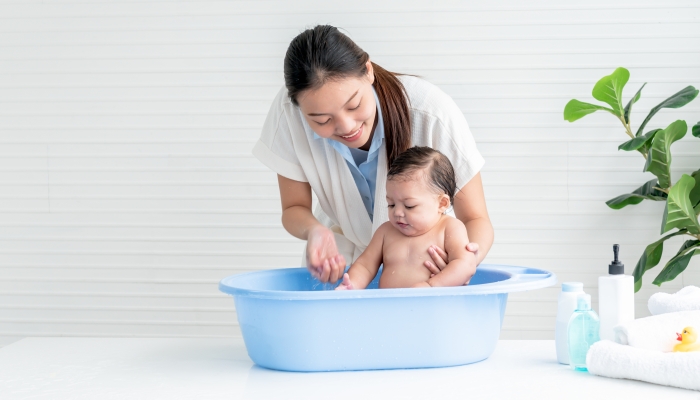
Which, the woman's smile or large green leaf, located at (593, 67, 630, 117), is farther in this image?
large green leaf, located at (593, 67, 630, 117)

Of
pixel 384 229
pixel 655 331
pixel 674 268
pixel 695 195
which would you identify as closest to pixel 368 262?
pixel 384 229

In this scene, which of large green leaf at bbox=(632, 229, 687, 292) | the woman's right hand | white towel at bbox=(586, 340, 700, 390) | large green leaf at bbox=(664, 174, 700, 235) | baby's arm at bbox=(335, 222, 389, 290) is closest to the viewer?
white towel at bbox=(586, 340, 700, 390)

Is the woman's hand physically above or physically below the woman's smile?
below

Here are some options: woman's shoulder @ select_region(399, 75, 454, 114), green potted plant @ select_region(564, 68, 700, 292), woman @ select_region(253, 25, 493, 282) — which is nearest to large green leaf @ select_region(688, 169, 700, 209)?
green potted plant @ select_region(564, 68, 700, 292)

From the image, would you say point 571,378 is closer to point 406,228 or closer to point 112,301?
point 406,228

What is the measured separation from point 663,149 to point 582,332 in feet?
5.27

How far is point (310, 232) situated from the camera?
1567 millimetres

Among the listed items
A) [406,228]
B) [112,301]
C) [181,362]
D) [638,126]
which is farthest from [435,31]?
[181,362]

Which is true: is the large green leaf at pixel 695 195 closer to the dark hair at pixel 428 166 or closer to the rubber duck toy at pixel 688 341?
the dark hair at pixel 428 166

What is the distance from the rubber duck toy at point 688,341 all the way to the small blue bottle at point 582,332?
0.14 m

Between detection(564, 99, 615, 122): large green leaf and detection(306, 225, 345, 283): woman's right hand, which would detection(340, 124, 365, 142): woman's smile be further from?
detection(564, 99, 615, 122): large green leaf

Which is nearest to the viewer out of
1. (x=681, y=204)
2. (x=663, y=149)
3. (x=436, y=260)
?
(x=436, y=260)

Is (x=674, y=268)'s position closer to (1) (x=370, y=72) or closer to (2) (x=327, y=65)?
(1) (x=370, y=72)

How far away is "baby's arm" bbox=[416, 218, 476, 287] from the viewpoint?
5.02ft
